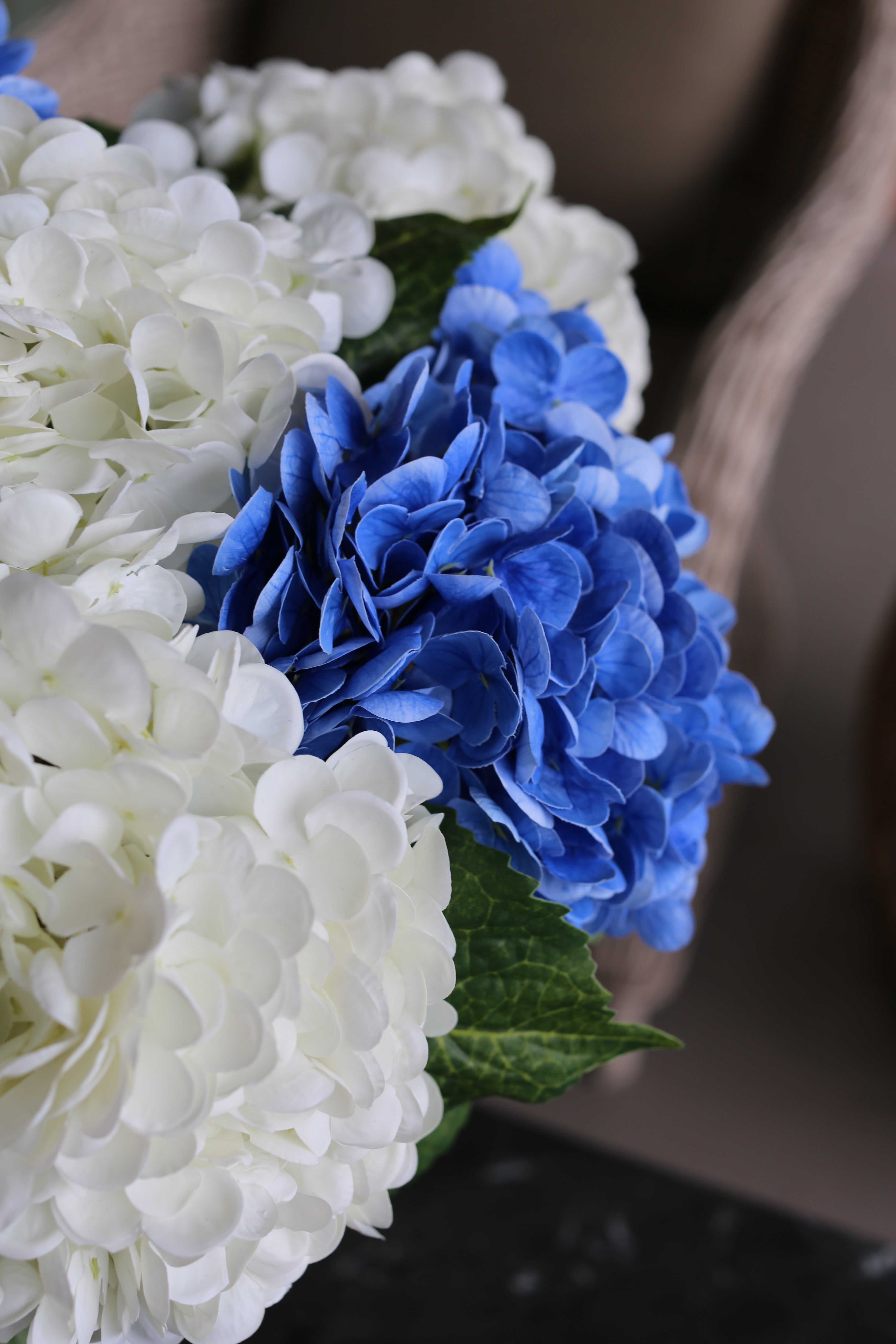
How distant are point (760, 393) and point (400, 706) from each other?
0.43 meters

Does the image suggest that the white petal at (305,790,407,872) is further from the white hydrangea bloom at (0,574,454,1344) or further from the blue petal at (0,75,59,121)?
the blue petal at (0,75,59,121)

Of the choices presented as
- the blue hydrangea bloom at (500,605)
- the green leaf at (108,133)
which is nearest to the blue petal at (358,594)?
the blue hydrangea bloom at (500,605)

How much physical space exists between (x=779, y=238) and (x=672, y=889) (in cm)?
48

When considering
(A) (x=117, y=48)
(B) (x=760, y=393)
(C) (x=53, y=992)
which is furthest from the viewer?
(A) (x=117, y=48)

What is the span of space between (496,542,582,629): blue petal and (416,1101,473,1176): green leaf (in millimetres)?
161

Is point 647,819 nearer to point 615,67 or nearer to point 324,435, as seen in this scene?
point 324,435

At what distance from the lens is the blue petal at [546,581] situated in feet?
0.84

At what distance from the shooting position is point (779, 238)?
Answer: 64 centimetres

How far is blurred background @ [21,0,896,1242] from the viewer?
666mm

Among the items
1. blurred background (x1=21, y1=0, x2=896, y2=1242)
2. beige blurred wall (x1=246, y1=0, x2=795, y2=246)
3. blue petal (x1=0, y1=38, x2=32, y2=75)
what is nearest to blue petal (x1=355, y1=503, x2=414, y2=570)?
blue petal (x1=0, y1=38, x2=32, y2=75)

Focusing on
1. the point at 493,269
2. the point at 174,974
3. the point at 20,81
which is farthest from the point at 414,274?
the point at 174,974

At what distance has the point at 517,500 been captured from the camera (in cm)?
26

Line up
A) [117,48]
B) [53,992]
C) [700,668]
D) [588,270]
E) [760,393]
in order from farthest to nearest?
[117,48]
[760,393]
[588,270]
[700,668]
[53,992]

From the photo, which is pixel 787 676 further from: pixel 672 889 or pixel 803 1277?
pixel 672 889
